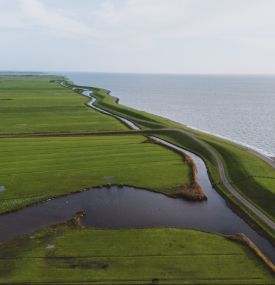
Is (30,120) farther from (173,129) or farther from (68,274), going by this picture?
(68,274)

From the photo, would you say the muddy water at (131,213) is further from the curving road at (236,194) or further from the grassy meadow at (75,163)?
the grassy meadow at (75,163)

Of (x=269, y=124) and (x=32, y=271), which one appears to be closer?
(x=32, y=271)

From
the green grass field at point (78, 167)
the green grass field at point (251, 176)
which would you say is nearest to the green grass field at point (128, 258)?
the green grass field at point (78, 167)

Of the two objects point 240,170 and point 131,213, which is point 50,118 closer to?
point 240,170

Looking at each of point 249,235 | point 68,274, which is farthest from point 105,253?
point 249,235

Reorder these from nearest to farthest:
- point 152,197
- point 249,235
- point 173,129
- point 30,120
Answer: point 249,235
point 152,197
point 173,129
point 30,120

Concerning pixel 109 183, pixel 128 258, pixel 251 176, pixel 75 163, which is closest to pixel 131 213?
pixel 109 183
